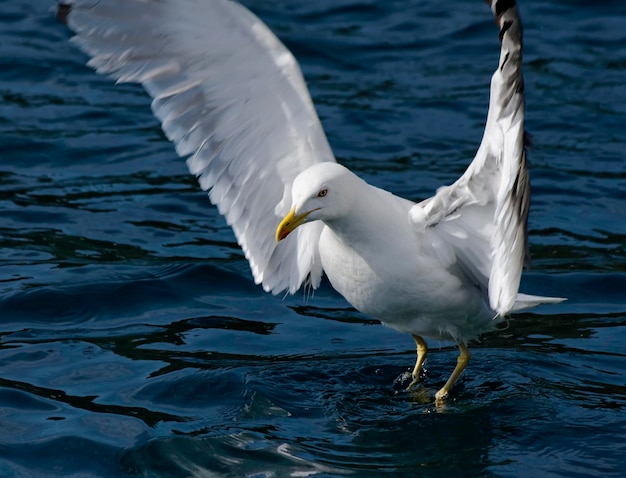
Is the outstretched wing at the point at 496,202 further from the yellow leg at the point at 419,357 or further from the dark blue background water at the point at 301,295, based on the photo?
the dark blue background water at the point at 301,295

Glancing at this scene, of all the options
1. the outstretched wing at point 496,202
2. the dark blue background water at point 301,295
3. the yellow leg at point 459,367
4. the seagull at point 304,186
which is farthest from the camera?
the yellow leg at point 459,367

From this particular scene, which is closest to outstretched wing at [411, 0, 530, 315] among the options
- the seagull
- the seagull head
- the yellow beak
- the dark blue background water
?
the seagull

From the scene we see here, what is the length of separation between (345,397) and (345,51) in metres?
7.36

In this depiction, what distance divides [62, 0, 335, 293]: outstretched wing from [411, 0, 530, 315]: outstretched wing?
0.87 metres

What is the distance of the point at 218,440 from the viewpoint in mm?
6051

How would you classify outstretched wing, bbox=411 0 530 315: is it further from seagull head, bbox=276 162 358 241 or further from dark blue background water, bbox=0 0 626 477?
dark blue background water, bbox=0 0 626 477

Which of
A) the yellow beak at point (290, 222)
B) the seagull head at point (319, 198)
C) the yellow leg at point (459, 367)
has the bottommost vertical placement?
the yellow leg at point (459, 367)

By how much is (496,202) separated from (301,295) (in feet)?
9.41

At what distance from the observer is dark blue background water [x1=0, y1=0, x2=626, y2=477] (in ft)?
19.9

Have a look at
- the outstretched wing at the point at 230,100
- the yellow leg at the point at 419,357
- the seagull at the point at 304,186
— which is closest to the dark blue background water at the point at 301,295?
the yellow leg at the point at 419,357

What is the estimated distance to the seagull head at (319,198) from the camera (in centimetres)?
593

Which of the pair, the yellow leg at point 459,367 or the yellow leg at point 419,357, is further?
the yellow leg at point 419,357

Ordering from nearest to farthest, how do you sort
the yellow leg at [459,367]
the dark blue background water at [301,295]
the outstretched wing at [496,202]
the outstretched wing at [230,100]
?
the outstretched wing at [496,202] < the dark blue background water at [301,295] < the outstretched wing at [230,100] < the yellow leg at [459,367]

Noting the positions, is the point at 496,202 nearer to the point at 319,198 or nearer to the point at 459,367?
the point at 319,198
